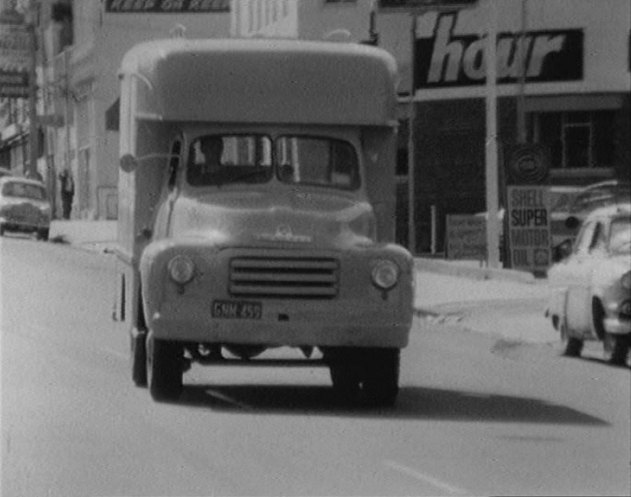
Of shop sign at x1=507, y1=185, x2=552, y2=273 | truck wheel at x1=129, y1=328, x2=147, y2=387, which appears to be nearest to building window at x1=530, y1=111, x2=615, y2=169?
shop sign at x1=507, y1=185, x2=552, y2=273

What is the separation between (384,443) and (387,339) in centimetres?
199

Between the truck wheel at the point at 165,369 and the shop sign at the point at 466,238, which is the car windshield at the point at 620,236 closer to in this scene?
the truck wheel at the point at 165,369

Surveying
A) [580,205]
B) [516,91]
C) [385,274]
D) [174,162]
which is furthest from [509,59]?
[385,274]

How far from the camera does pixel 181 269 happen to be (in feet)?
58.0

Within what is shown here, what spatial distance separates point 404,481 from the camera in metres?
13.5

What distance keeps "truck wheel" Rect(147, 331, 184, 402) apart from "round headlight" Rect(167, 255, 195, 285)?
A: 532mm

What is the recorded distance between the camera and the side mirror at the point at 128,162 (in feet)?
57.9

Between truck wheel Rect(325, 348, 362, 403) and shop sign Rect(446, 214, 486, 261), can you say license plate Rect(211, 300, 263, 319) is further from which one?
shop sign Rect(446, 214, 486, 261)

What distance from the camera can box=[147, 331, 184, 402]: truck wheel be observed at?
18031 mm

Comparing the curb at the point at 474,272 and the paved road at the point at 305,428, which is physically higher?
Answer: the paved road at the point at 305,428

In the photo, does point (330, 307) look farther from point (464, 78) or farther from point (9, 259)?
point (464, 78)

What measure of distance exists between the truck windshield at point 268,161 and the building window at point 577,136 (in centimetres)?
4193

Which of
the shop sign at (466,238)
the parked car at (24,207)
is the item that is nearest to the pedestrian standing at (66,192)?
the parked car at (24,207)

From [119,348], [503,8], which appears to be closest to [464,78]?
[503,8]
